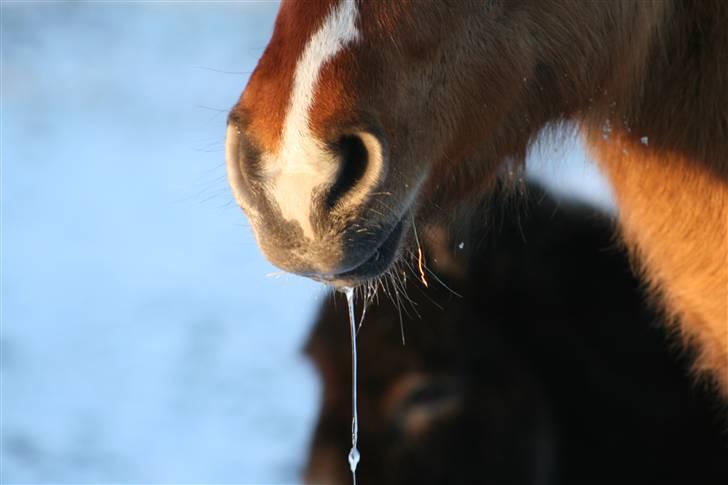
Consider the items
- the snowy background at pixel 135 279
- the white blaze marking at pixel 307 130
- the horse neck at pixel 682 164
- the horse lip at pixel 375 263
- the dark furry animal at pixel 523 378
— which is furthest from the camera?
the snowy background at pixel 135 279

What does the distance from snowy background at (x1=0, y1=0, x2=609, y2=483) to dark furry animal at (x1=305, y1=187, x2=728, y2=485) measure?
9.6 inches

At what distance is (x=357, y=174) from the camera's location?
1755 mm

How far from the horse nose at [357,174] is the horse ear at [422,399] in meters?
1.98

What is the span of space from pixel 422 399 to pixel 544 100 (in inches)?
69.9

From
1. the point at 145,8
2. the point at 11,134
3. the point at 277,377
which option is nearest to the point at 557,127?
the point at 277,377

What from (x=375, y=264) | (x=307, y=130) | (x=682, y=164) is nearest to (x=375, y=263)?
(x=375, y=264)

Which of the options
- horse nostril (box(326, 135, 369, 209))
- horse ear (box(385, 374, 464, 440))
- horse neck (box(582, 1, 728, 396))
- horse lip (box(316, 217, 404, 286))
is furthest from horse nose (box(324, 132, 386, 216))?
horse ear (box(385, 374, 464, 440))

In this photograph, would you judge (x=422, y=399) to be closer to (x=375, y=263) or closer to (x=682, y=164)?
(x=682, y=164)

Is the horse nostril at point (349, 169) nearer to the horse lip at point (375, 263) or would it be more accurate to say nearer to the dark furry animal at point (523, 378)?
the horse lip at point (375, 263)

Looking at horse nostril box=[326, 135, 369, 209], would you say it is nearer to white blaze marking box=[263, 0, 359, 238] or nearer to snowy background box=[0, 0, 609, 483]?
white blaze marking box=[263, 0, 359, 238]

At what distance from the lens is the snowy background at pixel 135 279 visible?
4.28 meters

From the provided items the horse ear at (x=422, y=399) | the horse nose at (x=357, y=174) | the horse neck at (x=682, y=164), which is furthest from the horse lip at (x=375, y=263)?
the horse ear at (x=422, y=399)

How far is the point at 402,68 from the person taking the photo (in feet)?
5.87

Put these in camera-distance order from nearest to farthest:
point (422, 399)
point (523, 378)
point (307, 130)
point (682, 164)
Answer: point (307, 130), point (682, 164), point (422, 399), point (523, 378)
